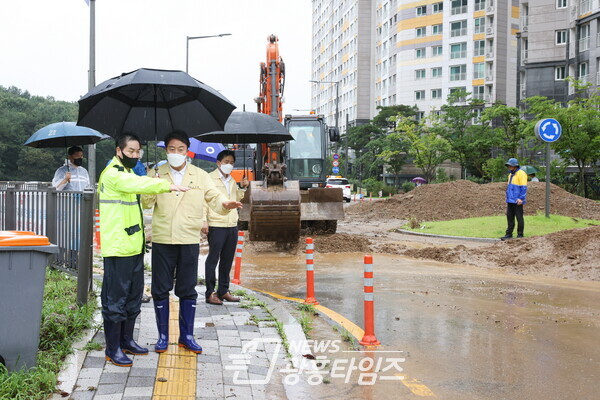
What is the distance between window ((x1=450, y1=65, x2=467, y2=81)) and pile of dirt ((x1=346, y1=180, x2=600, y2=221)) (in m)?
45.2

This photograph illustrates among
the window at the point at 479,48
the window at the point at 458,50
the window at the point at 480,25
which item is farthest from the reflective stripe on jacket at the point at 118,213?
the window at the point at 458,50

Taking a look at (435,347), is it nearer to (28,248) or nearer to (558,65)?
(28,248)

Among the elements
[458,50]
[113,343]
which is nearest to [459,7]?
[458,50]

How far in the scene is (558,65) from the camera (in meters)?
50.2

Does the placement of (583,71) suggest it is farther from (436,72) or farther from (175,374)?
(175,374)

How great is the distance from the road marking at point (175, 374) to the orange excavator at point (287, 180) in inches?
334

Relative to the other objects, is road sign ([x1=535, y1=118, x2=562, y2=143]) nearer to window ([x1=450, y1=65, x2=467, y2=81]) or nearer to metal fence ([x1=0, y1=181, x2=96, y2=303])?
metal fence ([x1=0, y1=181, x2=96, y2=303])

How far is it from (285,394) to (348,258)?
9075 mm

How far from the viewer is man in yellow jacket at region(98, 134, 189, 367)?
5258mm

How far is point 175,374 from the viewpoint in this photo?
5223 millimetres

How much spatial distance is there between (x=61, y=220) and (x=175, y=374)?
13.4 ft

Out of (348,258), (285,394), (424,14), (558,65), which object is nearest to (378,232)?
(348,258)

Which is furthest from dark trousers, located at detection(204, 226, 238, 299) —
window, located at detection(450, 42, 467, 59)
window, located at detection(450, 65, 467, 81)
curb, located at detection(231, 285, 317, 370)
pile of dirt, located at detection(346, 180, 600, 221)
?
window, located at detection(450, 42, 467, 59)

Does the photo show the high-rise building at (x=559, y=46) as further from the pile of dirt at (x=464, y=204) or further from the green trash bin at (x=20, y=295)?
the green trash bin at (x=20, y=295)
